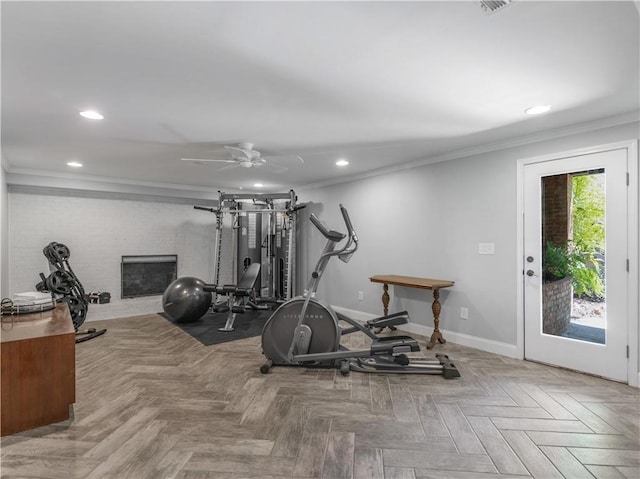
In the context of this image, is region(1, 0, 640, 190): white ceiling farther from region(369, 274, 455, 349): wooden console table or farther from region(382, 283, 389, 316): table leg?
region(382, 283, 389, 316): table leg

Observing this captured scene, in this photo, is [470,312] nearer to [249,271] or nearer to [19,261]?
[249,271]

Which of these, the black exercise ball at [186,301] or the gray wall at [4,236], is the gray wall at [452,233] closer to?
the black exercise ball at [186,301]

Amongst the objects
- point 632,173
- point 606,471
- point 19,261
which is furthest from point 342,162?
point 19,261

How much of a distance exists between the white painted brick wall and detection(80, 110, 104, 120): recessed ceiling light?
3094 mm

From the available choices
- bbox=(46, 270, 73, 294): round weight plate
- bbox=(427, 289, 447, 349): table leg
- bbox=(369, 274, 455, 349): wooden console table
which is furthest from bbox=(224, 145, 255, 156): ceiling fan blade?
bbox=(46, 270, 73, 294): round weight plate

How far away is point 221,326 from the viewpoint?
190 inches

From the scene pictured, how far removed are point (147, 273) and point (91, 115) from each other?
146 inches

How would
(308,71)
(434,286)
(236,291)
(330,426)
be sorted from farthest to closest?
(236,291) → (434,286) → (330,426) → (308,71)

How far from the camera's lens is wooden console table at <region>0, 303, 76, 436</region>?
81.7 inches

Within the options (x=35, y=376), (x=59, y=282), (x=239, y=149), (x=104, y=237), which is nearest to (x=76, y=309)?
(x=59, y=282)

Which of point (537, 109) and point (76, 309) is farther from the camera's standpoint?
point (76, 309)

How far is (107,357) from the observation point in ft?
11.5

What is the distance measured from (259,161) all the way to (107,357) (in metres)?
2.68

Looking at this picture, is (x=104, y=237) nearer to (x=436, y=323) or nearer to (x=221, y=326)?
(x=221, y=326)
